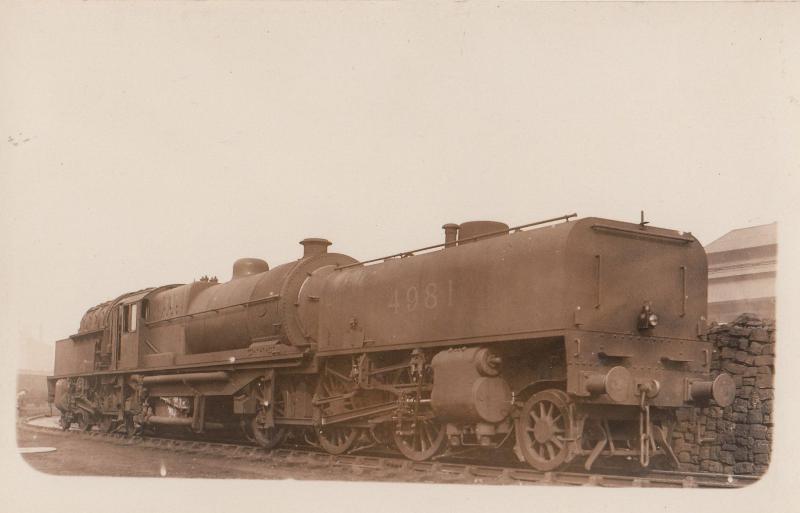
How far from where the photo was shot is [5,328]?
11.9m

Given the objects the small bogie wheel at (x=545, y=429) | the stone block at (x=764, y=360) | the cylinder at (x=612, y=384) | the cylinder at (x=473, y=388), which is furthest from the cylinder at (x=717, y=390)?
the stone block at (x=764, y=360)

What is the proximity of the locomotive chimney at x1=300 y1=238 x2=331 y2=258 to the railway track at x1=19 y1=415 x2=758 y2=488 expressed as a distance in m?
4.01

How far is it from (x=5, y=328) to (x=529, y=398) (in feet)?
24.3

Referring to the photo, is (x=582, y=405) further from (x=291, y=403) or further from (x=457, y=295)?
(x=291, y=403)

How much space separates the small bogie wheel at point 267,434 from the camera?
663 inches

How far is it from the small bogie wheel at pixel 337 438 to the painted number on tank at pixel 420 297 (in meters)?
2.75

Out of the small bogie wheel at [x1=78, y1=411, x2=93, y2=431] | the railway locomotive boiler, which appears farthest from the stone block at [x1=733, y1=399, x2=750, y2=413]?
the small bogie wheel at [x1=78, y1=411, x2=93, y2=431]

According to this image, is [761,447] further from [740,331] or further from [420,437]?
[420,437]

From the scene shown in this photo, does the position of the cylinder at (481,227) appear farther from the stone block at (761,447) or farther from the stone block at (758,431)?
the stone block at (761,447)

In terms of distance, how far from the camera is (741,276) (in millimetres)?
20016

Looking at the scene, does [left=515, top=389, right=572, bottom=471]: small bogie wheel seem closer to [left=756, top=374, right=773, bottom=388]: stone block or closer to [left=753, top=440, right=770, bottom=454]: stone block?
[left=753, top=440, right=770, bottom=454]: stone block

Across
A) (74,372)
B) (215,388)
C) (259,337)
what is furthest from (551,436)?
(74,372)

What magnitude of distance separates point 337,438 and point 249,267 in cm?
556

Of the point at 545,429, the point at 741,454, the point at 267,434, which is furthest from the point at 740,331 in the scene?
the point at 267,434
